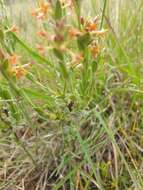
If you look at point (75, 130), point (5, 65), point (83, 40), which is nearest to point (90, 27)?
point (83, 40)

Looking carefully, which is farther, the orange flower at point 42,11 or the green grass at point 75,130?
the green grass at point 75,130

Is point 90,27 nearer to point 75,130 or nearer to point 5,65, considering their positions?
point 5,65

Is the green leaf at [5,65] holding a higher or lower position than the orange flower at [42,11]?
lower

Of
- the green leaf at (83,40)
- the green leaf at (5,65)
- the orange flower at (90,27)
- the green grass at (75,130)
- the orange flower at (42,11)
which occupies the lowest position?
the green grass at (75,130)

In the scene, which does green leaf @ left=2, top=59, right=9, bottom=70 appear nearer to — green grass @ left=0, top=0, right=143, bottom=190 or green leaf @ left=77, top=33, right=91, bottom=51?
green grass @ left=0, top=0, right=143, bottom=190

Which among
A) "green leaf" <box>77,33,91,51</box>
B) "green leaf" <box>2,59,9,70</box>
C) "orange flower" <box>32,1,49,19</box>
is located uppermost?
"orange flower" <box>32,1,49,19</box>

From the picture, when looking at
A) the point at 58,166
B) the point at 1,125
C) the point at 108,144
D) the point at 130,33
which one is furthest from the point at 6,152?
the point at 130,33

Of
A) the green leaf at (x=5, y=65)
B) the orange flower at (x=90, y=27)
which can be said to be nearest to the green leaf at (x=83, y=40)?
the orange flower at (x=90, y=27)

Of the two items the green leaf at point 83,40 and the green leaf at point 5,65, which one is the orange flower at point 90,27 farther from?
the green leaf at point 5,65

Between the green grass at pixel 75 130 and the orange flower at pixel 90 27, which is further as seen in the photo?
the green grass at pixel 75 130

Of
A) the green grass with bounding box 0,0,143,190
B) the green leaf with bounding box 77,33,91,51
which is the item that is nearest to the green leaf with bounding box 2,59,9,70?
the green grass with bounding box 0,0,143,190

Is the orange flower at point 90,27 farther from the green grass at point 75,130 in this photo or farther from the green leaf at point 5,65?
the green leaf at point 5,65

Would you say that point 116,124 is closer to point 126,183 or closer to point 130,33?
point 126,183
